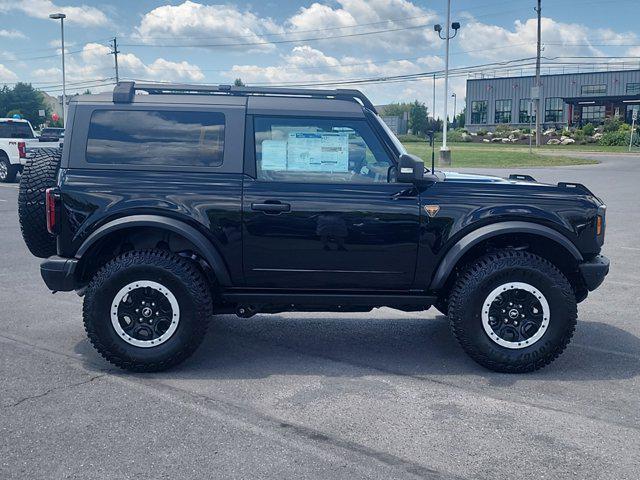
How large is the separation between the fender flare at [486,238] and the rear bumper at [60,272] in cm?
259

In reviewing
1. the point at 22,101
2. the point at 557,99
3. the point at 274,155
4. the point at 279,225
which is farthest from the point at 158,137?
the point at 22,101

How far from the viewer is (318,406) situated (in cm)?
429

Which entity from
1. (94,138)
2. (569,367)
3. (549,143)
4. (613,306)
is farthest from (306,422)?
(549,143)

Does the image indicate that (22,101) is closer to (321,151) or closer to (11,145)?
(11,145)

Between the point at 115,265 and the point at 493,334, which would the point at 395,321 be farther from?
the point at 115,265

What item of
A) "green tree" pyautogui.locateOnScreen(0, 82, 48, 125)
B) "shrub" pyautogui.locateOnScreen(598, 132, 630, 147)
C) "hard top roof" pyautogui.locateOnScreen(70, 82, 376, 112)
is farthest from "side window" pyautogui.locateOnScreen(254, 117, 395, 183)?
"green tree" pyautogui.locateOnScreen(0, 82, 48, 125)

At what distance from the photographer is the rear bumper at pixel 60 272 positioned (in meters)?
4.86

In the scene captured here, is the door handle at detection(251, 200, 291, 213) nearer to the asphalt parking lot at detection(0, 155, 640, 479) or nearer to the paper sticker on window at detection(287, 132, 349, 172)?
the paper sticker on window at detection(287, 132, 349, 172)

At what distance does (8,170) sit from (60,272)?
19.0 metres

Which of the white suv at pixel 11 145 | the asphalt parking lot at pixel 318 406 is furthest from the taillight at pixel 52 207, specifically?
the white suv at pixel 11 145

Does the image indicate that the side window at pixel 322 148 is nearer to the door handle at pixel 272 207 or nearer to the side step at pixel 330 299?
the door handle at pixel 272 207

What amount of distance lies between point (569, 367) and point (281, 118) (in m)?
2.81

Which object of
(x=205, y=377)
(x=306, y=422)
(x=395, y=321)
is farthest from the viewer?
(x=395, y=321)

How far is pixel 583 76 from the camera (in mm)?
77500
